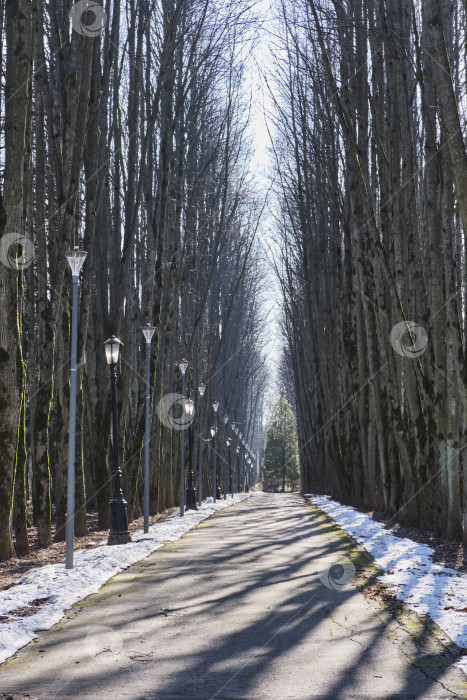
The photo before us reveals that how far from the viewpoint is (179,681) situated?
5.51m

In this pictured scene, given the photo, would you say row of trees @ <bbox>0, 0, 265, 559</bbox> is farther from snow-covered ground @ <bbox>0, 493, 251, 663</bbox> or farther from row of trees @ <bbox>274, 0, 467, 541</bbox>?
row of trees @ <bbox>274, 0, 467, 541</bbox>

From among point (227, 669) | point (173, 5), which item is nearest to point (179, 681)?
point (227, 669)

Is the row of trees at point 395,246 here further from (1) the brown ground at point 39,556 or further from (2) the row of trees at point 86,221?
(1) the brown ground at point 39,556

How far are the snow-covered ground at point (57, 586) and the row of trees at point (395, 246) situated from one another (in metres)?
4.92

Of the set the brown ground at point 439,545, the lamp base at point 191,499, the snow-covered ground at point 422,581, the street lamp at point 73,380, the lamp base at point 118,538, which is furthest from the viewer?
the lamp base at point 191,499

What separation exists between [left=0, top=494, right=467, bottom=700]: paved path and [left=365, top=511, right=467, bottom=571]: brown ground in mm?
1782

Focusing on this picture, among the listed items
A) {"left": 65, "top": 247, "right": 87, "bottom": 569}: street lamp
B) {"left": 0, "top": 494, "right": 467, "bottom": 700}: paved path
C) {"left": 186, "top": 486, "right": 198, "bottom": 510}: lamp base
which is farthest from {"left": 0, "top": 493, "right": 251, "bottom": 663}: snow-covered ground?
{"left": 186, "top": 486, "right": 198, "bottom": 510}: lamp base

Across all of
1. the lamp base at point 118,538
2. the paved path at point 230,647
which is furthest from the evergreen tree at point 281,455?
the paved path at point 230,647

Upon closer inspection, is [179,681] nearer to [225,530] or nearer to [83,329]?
[83,329]

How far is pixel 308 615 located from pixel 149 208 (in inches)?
607

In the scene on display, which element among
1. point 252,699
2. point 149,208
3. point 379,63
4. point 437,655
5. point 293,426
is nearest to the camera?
point 252,699

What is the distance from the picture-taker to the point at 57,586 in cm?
949

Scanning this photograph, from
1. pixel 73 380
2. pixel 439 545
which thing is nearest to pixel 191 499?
pixel 439 545

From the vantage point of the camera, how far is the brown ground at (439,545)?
1087 cm
